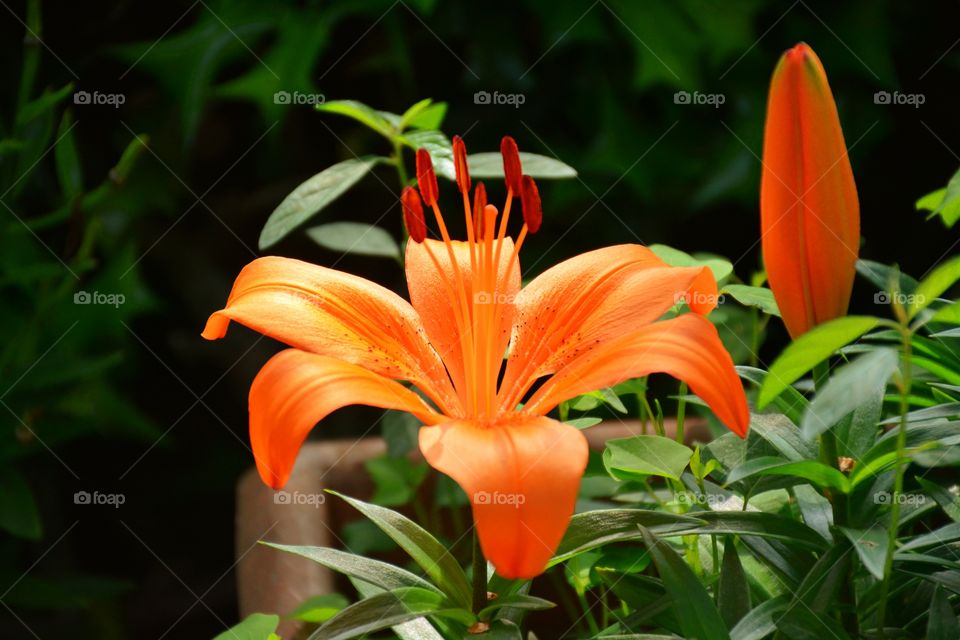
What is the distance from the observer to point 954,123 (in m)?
1.03

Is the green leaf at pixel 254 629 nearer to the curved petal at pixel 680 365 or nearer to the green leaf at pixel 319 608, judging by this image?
the green leaf at pixel 319 608

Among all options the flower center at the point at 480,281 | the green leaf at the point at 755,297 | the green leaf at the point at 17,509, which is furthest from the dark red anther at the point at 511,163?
the green leaf at the point at 17,509

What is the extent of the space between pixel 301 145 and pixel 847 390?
96cm

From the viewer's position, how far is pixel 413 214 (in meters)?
0.40

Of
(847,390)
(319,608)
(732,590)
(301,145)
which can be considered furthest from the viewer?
(301,145)

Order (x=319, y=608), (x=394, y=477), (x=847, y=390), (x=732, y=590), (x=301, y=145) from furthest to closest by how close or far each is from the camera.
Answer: (x=301, y=145), (x=394, y=477), (x=319, y=608), (x=732, y=590), (x=847, y=390)

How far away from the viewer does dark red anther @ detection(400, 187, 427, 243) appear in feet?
1.28

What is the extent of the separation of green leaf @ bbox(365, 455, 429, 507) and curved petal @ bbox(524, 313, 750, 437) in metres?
0.26

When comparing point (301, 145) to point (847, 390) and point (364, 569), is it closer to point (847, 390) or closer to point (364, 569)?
point (364, 569)

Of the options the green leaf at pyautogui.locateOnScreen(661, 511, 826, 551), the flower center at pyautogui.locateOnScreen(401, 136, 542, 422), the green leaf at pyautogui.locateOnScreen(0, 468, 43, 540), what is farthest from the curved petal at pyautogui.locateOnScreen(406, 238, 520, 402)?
the green leaf at pyautogui.locateOnScreen(0, 468, 43, 540)

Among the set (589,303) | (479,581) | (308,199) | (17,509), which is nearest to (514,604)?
(479,581)

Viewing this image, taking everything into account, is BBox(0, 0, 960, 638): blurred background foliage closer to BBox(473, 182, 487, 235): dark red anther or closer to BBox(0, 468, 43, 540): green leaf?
BBox(0, 468, 43, 540): green leaf

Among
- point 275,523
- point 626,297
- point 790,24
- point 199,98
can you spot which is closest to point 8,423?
point 275,523

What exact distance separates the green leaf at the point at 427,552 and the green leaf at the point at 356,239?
222mm
